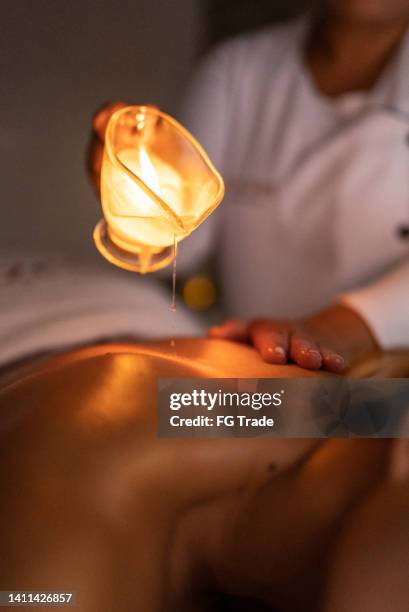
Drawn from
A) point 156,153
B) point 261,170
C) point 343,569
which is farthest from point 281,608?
point 261,170

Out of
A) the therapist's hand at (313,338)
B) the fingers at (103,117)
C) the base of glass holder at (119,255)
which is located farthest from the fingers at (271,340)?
the fingers at (103,117)

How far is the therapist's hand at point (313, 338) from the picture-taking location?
49cm

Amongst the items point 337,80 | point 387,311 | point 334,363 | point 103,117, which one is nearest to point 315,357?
point 334,363

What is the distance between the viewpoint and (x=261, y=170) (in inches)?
29.1

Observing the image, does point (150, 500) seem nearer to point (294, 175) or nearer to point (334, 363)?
point (334, 363)

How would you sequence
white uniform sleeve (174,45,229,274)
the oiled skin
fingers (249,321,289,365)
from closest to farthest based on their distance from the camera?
1. the oiled skin
2. fingers (249,321,289,365)
3. white uniform sleeve (174,45,229,274)

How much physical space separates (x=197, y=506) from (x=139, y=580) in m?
0.06

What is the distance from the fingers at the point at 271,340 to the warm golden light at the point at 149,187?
0.11 meters

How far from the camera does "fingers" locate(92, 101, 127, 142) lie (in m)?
0.50

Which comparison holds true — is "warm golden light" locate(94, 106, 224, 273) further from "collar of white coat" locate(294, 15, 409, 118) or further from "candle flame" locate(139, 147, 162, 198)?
"collar of white coat" locate(294, 15, 409, 118)

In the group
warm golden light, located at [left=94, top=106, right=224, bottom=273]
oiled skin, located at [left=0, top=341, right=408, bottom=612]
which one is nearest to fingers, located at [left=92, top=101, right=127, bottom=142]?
warm golden light, located at [left=94, top=106, right=224, bottom=273]

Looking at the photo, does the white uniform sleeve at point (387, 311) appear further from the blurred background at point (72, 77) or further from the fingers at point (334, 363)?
the blurred background at point (72, 77)

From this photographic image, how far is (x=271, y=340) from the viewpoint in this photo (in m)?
0.50

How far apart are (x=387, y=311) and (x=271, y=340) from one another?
0.46ft
